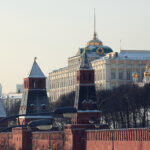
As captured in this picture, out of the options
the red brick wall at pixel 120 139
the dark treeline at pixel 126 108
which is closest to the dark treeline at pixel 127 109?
the dark treeline at pixel 126 108

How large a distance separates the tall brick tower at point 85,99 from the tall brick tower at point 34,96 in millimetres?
10830

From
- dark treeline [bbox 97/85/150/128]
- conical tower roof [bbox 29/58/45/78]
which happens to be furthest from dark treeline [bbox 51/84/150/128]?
conical tower roof [bbox 29/58/45/78]

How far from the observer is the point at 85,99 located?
3482 inches

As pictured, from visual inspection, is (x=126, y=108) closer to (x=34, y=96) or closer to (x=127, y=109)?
(x=127, y=109)

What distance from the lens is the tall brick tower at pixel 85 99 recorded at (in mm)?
87375

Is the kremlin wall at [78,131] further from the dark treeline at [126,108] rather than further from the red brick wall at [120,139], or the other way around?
the dark treeline at [126,108]

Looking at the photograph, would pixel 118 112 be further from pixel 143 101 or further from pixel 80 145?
Result: pixel 80 145

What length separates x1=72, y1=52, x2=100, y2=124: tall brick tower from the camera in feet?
287

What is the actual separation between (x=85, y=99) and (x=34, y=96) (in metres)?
12.4

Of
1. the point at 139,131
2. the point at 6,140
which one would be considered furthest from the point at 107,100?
the point at 139,131

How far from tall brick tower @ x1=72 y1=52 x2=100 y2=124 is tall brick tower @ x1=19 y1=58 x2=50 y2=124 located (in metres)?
10.8

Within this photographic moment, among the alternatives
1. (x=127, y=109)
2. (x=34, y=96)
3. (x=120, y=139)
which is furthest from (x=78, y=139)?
Answer: (x=127, y=109)

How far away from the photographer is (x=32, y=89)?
329 ft

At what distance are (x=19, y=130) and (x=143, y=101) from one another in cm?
3380
